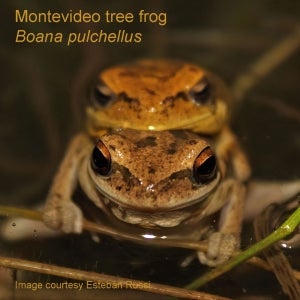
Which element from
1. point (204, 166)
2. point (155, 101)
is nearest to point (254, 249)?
point (204, 166)

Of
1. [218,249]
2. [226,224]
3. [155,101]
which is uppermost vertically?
[155,101]

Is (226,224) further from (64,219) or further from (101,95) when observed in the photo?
(101,95)

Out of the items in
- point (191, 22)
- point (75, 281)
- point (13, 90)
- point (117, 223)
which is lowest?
point (75, 281)

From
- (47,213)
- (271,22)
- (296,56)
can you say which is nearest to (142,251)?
(47,213)

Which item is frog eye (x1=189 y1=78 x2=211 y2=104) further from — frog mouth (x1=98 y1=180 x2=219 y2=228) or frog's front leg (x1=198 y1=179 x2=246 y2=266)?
Answer: frog mouth (x1=98 y1=180 x2=219 y2=228)

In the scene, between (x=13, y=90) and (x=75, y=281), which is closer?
(x=75, y=281)

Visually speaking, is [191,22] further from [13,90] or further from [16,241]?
[16,241]

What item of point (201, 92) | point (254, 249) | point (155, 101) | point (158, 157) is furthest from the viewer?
point (201, 92)
